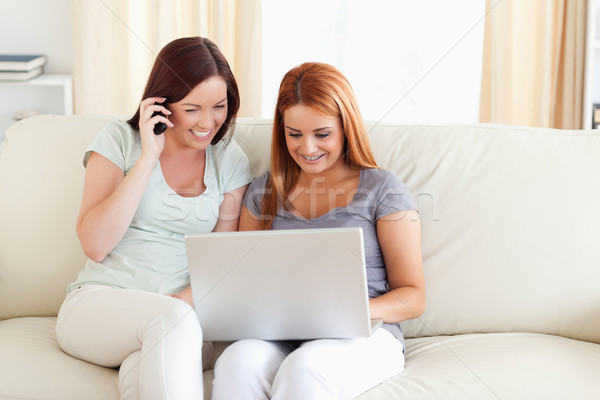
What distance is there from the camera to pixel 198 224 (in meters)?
1.52

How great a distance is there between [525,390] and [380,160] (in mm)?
678

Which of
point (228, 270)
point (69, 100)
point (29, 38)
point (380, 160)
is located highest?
point (29, 38)

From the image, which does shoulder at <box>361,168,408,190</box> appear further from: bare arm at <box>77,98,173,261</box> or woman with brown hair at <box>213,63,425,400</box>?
bare arm at <box>77,98,173,261</box>

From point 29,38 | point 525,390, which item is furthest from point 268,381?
point 29,38

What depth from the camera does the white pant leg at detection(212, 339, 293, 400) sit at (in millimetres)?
1176

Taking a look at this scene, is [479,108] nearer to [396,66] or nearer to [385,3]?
[396,66]

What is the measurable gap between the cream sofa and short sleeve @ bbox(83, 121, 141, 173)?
21 centimetres

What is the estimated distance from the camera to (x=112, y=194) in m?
1.42

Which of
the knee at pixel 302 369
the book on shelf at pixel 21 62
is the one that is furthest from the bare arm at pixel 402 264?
the book on shelf at pixel 21 62

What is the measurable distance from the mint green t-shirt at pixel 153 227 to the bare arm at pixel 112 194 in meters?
0.04

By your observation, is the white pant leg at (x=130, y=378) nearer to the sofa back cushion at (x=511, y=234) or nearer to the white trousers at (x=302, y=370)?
the white trousers at (x=302, y=370)

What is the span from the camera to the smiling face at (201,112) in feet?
4.86

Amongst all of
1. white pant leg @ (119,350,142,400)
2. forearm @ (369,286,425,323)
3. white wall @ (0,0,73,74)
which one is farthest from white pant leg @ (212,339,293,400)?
white wall @ (0,0,73,74)

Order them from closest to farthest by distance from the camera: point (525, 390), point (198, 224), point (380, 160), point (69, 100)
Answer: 1. point (525, 390)
2. point (198, 224)
3. point (380, 160)
4. point (69, 100)
